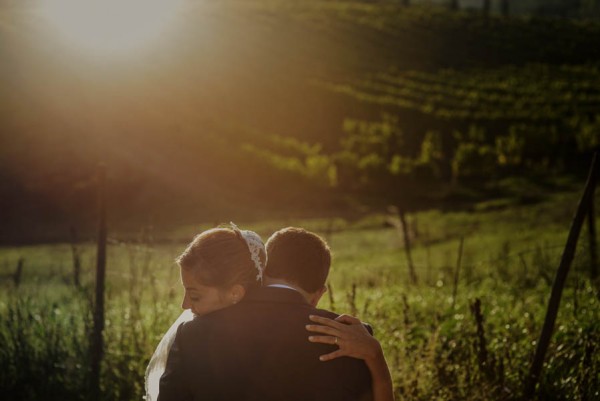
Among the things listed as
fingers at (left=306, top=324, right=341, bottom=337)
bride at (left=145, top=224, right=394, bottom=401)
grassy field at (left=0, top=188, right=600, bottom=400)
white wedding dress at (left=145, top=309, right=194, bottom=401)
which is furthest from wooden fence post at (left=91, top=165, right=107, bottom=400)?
fingers at (left=306, top=324, right=341, bottom=337)

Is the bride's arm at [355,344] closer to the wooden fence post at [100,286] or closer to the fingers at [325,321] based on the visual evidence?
the fingers at [325,321]

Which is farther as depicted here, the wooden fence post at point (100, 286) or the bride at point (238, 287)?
the wooden fence post at point (100, 286)

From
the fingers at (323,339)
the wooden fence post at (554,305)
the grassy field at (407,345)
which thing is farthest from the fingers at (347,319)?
the wooden fence post at (554,305)

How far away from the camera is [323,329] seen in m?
3.05

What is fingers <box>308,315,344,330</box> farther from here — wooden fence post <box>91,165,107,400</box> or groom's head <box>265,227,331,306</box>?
wooden fence post <box>91,165,107,400</box>

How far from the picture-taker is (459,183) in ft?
142

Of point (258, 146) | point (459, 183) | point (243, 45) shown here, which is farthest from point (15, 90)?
point (243, 45)

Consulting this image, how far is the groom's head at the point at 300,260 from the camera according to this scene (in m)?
3.12

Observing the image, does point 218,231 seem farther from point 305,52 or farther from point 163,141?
point 305,52

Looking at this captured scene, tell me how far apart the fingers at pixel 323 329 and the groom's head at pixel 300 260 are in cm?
17

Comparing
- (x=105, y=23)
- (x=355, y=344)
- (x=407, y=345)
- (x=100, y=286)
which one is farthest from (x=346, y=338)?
(x=105, y=23)

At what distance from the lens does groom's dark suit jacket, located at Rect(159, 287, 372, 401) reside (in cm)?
303

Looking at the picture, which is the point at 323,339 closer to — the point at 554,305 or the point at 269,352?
the point at 269,352

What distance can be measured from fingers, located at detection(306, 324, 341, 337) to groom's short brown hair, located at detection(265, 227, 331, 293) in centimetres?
17
